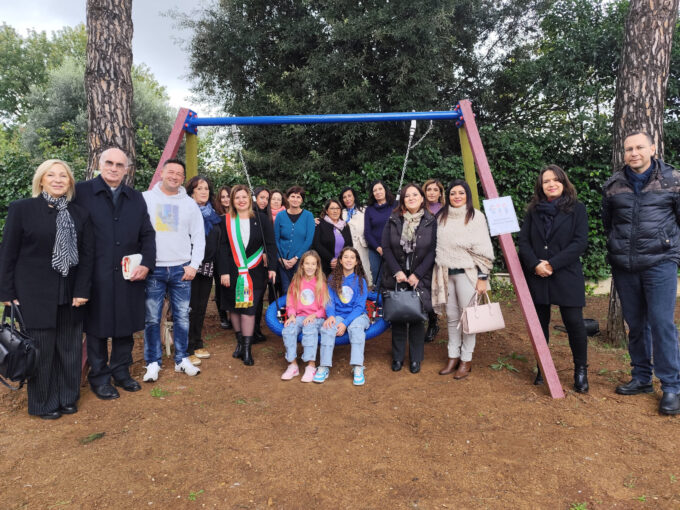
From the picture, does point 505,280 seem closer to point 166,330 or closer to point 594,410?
point 594,410

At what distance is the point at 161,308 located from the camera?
3.60m

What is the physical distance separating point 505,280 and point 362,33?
514 cm

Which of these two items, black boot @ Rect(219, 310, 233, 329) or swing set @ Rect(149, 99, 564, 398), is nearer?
swing set @ Rect(149, 99, 564, 398)

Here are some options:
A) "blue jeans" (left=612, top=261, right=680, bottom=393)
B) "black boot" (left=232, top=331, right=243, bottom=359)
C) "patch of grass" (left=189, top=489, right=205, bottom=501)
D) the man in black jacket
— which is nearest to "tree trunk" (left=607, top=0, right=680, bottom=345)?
the man in black jacket

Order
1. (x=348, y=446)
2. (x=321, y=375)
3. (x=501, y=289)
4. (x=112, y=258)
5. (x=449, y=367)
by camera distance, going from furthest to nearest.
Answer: (x=501, y=289), (x=449, y=367), (x=321, y=375), (x=112, y=258), (x=348, y=446)

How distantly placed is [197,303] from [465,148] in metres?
3.13

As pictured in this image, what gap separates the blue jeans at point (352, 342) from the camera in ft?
12.2

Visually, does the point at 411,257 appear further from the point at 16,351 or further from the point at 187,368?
→ the point at 16,351

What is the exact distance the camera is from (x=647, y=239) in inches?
118

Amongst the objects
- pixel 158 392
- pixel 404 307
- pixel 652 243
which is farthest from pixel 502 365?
pixel 158 392

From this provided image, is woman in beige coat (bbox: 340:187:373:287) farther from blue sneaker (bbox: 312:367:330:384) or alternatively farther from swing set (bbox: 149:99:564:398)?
blue sneaker (bbox: 312:367:330:384)

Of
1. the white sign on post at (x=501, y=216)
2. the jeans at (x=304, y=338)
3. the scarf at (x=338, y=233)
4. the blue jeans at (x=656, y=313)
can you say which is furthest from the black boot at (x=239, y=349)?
the blue jeans at (x=656, y=313)

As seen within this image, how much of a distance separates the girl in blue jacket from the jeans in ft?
0.24

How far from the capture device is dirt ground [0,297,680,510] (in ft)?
7.06
